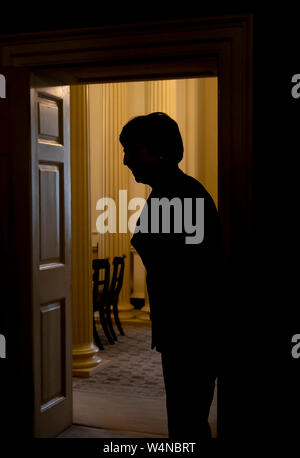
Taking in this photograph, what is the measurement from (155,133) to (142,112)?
6800mm

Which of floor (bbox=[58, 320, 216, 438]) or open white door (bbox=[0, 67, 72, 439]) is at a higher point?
open white door (bbox=[0, 67, 72, 439])

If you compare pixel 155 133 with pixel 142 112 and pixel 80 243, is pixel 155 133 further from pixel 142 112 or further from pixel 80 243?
pixel 142 112

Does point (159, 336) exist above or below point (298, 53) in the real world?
below

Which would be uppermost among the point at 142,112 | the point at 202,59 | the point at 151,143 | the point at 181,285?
the point at 142,112

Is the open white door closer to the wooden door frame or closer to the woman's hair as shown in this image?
the wooden door frame

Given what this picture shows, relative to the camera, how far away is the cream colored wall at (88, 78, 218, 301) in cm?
747

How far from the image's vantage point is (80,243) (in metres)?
Result: 5.15

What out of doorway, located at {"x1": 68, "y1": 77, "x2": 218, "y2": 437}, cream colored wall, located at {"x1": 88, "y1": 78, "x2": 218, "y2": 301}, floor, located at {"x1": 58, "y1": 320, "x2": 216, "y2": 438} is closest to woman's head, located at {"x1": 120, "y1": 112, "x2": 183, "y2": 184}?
floor, located at {"x1": 58, "y1": 320, "x2": 216, "y2": 438}

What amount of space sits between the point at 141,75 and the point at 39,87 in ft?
2.05

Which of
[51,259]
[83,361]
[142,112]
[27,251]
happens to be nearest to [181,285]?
[27,251]

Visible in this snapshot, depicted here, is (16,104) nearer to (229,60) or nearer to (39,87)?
(39,87)

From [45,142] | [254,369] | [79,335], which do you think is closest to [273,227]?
[254,369]

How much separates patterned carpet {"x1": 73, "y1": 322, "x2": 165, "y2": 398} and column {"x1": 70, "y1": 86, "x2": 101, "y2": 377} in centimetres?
22
